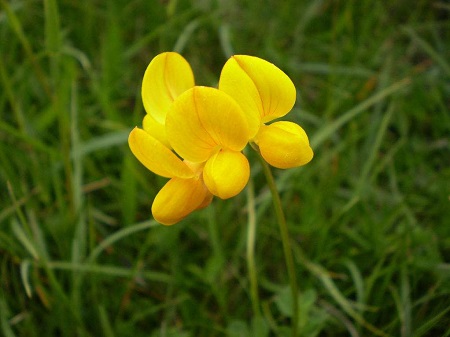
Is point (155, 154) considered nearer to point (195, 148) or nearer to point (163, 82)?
point (195, 148)

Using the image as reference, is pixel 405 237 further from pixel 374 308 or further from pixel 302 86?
pixel 302 86

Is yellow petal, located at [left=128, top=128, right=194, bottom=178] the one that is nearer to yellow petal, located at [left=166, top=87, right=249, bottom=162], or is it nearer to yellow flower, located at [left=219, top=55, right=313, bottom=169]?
yellow petal, located at [left=166, top=87, right=249, bottom=162]

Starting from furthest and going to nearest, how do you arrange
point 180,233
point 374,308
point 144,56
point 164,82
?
1. point 144,56
2. point 180,233
3. point 374,308
4. point 164,82

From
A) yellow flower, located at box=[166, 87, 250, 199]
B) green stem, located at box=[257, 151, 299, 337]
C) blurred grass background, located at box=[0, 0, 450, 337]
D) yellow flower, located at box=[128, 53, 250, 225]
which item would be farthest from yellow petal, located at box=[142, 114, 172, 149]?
blurred grass background, located at box=[0, 0, 450, 337]

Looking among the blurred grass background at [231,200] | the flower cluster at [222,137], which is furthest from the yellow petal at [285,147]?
the blurred grass background at [231,200]

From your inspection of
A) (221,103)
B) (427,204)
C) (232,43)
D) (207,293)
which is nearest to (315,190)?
(427,204)

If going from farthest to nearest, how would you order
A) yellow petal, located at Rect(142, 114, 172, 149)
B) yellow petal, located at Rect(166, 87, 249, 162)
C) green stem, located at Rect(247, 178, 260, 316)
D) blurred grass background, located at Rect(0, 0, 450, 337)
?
blurred grass background, located at Rect(0, 0, 450, 337) → green stem, located at Rect(247, 178, 260, 316) → yellow petal, located at Rect(142, 114, 172, 149) → yellow petal, located at Rect(166, 87, 249, 162)
